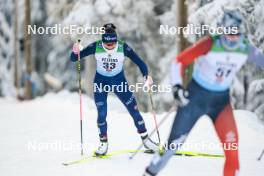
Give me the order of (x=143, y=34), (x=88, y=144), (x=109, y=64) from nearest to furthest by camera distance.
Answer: (x=109, y=64) < (x=88, y=144) < (x=143, y=34)

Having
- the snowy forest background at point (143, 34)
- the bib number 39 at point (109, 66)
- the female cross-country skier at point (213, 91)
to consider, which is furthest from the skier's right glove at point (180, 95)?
the bib number 39 at point (109, 66)

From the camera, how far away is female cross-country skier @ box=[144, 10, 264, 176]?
17.5 feet

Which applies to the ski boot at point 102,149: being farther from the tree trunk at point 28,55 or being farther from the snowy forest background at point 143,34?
the tree trunk at point 28,55

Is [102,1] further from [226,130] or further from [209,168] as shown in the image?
[226,130]

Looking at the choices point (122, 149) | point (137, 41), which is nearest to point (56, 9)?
point (137, 41)

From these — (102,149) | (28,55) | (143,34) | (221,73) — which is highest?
(143,34)

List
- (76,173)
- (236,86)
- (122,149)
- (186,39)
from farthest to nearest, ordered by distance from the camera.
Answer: (236,86) < (186,39) < (122,149) < (76,173)

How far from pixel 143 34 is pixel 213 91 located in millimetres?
16075

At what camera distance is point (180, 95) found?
518 centimetres

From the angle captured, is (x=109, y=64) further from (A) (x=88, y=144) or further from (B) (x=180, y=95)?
(B) (x=180, y=95)

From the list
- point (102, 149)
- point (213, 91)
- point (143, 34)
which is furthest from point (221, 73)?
point (143, 34)

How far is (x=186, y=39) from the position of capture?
14.1 m

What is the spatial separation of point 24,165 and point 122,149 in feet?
6.43

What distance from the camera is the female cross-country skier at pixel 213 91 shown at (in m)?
5.34
